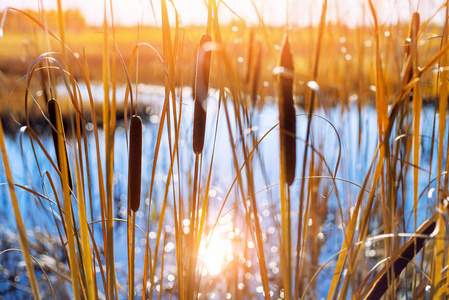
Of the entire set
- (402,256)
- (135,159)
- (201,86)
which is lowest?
(402,256)

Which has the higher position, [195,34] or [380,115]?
[195,34]

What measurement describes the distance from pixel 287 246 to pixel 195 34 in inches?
34.3

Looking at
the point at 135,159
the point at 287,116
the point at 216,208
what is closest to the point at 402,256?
the point at 287,116

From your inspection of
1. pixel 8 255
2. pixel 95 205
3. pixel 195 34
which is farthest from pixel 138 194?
pixel 95 205

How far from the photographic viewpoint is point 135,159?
0.64 meters

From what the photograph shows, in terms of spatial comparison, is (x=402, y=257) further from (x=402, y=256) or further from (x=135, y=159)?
(x=135, y=159)

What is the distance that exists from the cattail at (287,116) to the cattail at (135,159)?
211mm

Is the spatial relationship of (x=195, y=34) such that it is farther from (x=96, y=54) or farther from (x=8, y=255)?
(x=96, y=54)

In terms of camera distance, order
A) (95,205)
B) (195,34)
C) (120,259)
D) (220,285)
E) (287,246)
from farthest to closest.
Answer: (95,205)
(120,259)
(220,285)
(195,34)
(287,246)

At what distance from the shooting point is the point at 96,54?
32.4 ft

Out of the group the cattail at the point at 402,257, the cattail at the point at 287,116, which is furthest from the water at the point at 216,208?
the cattail at the point at 287,116

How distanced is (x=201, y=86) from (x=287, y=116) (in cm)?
12

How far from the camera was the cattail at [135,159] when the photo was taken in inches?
24.4

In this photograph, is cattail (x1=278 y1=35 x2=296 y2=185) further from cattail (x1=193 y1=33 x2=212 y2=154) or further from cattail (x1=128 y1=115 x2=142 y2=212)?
cattail (x1=128 y1=115 x2=142 y2=212)
